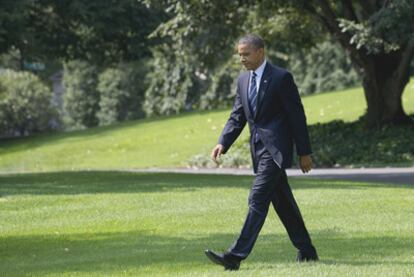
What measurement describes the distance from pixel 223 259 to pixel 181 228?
3.86 m

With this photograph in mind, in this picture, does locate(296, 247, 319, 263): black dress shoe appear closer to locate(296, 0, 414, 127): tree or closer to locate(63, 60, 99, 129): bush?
locate(296, 0, 414, 127): tree

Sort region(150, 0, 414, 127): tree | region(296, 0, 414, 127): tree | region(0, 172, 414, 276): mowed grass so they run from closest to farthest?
region(0, 172, 414, 276): mowed grass
region(150, 0, 414, 127): tree
region(296, 0, 414, 127): tree

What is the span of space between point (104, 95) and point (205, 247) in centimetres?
6120

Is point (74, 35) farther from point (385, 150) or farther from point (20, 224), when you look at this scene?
point (20, 224)

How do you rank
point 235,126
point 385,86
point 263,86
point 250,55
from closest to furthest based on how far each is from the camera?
1. point 250,55
2. point 263,86
3. point 235,126
4. point 385,86

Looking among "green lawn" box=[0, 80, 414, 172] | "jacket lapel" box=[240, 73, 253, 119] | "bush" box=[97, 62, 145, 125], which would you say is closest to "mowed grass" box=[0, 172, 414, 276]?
"jacket lapel" box=[240, 73, 253, 119]

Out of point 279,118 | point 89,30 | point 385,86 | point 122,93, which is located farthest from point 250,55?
point 122,93

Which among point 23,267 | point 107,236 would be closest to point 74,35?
point 107,236

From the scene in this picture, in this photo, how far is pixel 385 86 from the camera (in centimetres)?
2723

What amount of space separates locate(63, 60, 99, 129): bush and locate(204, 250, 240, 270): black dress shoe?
67185 mm

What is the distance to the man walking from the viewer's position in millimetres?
8602

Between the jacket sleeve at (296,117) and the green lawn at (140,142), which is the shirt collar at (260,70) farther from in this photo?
the green lawn at (140,142)

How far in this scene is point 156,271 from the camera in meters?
8.97

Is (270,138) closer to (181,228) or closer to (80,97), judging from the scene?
(181,228)
